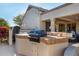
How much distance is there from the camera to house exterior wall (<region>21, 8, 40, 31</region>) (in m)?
2.27

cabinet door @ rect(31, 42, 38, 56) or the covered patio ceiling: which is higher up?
the covered patio ceiling

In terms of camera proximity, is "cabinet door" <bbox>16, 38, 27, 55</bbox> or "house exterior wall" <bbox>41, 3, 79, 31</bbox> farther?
"cabinet door" <bbox>16, 38, 27, 55</bbox>

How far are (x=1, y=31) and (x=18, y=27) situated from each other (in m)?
0.25

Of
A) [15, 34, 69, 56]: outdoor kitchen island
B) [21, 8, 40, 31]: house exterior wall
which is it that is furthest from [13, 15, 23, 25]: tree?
[15, 34, 69, 56]: outdoor kitchen island

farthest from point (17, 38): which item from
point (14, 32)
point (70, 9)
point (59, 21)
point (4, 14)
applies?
point (70, 9)

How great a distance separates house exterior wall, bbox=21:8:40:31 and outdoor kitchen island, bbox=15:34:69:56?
142 mm

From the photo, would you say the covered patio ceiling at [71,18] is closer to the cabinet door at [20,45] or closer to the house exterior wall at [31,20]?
the house exterior wall at [31,20]

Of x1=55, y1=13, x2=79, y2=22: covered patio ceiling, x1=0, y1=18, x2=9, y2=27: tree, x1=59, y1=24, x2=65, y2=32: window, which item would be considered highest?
x1=55, y1=13, x2=79, y2=22: covered patio ceiling

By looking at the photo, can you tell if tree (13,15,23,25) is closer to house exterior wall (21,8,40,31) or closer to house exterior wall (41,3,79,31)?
house exterior wall (21,8,40,31)

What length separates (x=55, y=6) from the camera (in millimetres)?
2225

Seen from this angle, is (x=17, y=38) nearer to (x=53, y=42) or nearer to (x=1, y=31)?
(x=1, y=31)

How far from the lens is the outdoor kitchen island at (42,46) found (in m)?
2.21

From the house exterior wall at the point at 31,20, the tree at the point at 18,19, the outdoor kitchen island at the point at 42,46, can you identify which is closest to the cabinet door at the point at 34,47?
the outdoor kitchen island at the point at 42,46

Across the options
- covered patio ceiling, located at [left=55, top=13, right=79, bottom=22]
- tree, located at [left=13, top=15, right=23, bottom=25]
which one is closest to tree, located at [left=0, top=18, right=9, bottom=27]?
tree, located at [left=13, top=15, right=23, bottom=25]
